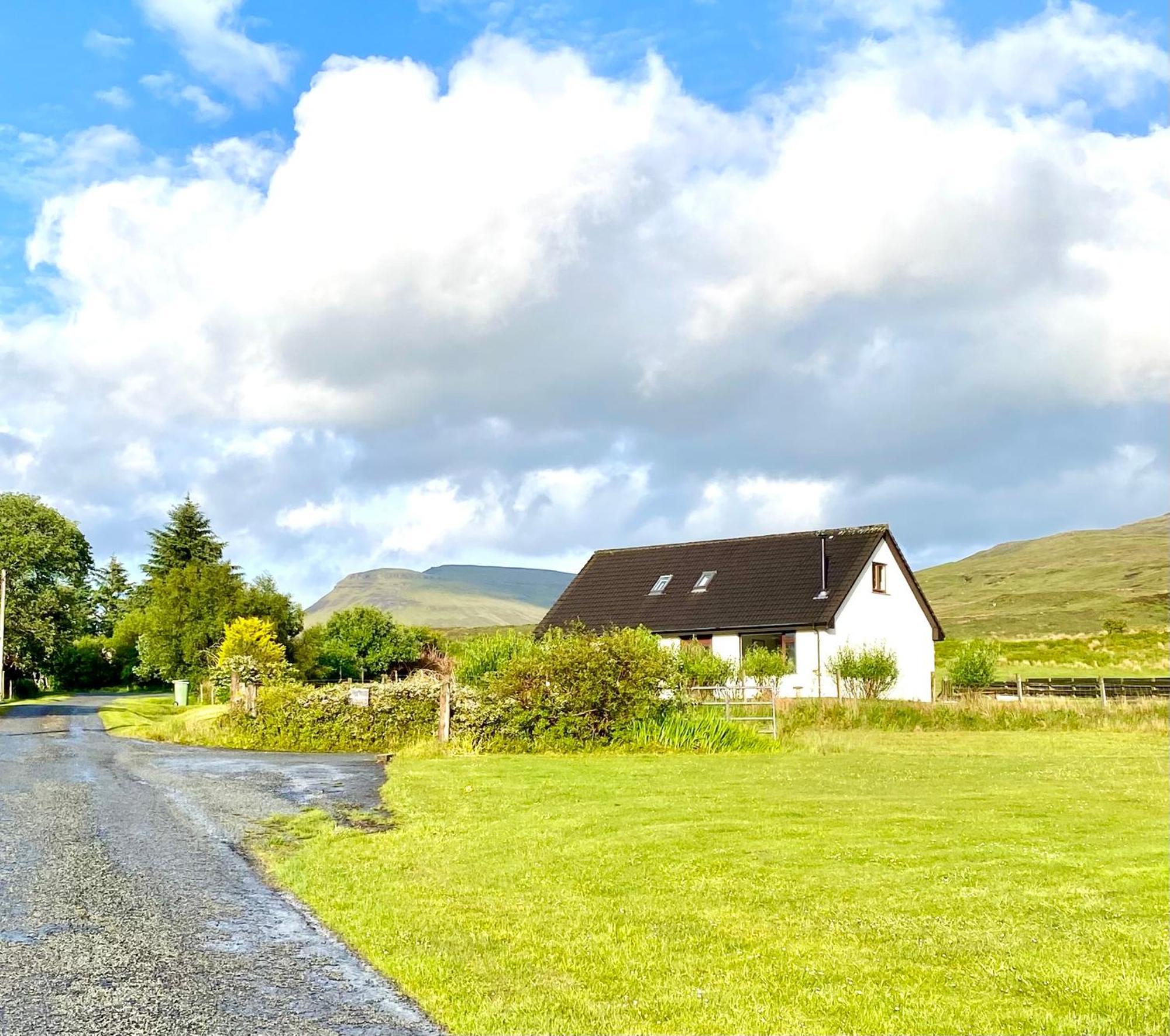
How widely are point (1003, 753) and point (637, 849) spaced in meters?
16.6

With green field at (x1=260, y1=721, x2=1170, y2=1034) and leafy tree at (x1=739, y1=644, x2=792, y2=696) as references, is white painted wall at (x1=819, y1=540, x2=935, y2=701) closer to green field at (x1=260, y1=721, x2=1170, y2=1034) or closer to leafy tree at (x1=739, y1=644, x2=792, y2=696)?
leafy tree at (x1=739, y1=644, x2=792, y2=696)

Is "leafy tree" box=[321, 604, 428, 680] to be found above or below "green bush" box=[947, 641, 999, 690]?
above

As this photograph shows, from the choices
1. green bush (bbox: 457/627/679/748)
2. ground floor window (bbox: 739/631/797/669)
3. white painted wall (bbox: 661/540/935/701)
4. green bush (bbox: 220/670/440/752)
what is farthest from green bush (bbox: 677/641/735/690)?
green bush (bbox: 220/670/440/752)

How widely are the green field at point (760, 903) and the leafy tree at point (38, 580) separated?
163 ft

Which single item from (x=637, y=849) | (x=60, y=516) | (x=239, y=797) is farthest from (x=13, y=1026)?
(x=60, y=516)

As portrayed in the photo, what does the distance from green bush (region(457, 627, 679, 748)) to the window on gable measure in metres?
22.6

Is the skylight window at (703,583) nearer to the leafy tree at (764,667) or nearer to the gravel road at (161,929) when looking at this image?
the leafy tree at (764,667)

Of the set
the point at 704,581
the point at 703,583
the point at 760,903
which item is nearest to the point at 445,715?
the point at 760,903

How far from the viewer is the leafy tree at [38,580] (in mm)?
61562

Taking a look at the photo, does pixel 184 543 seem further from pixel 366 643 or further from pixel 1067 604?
pixel 1067 604

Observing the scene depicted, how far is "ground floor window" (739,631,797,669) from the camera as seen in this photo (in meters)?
45.5

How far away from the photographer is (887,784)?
18391mm

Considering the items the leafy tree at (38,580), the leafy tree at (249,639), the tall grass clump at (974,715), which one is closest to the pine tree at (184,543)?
the leafy tree at (38,580)

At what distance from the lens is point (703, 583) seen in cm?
5056
